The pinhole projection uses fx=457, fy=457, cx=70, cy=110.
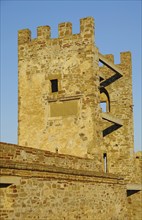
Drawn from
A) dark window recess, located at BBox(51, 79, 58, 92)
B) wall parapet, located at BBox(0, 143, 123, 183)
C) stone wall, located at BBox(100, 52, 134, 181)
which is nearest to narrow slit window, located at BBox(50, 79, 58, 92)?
dark window recess, located at BBox(51, 79, 58, 92)

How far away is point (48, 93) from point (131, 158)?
19.7ft

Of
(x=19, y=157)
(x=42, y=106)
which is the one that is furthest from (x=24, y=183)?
(x=42, y=106)

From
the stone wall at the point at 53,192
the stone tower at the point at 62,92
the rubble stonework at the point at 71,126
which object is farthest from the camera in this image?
the stone tower at the point at 62,92

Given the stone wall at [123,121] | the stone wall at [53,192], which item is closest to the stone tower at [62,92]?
the stone wall at [53,192]

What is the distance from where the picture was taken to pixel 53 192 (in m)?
12.8

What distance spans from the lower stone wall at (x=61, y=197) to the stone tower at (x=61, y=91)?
192 cm

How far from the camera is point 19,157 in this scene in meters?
11.8

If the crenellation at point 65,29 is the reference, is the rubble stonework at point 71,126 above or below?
below

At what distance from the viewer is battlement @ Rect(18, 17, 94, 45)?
59.3 feet

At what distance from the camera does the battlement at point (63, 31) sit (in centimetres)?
1806

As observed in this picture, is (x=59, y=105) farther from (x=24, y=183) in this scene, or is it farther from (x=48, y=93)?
(x=24, y=183)

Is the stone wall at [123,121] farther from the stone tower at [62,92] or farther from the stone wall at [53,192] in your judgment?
the stone wall at [53,192]

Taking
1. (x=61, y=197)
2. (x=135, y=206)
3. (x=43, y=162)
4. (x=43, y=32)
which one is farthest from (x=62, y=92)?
(x=135, y=206)

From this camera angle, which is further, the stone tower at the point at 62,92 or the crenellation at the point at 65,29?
the crenellation at the point at 65,29
